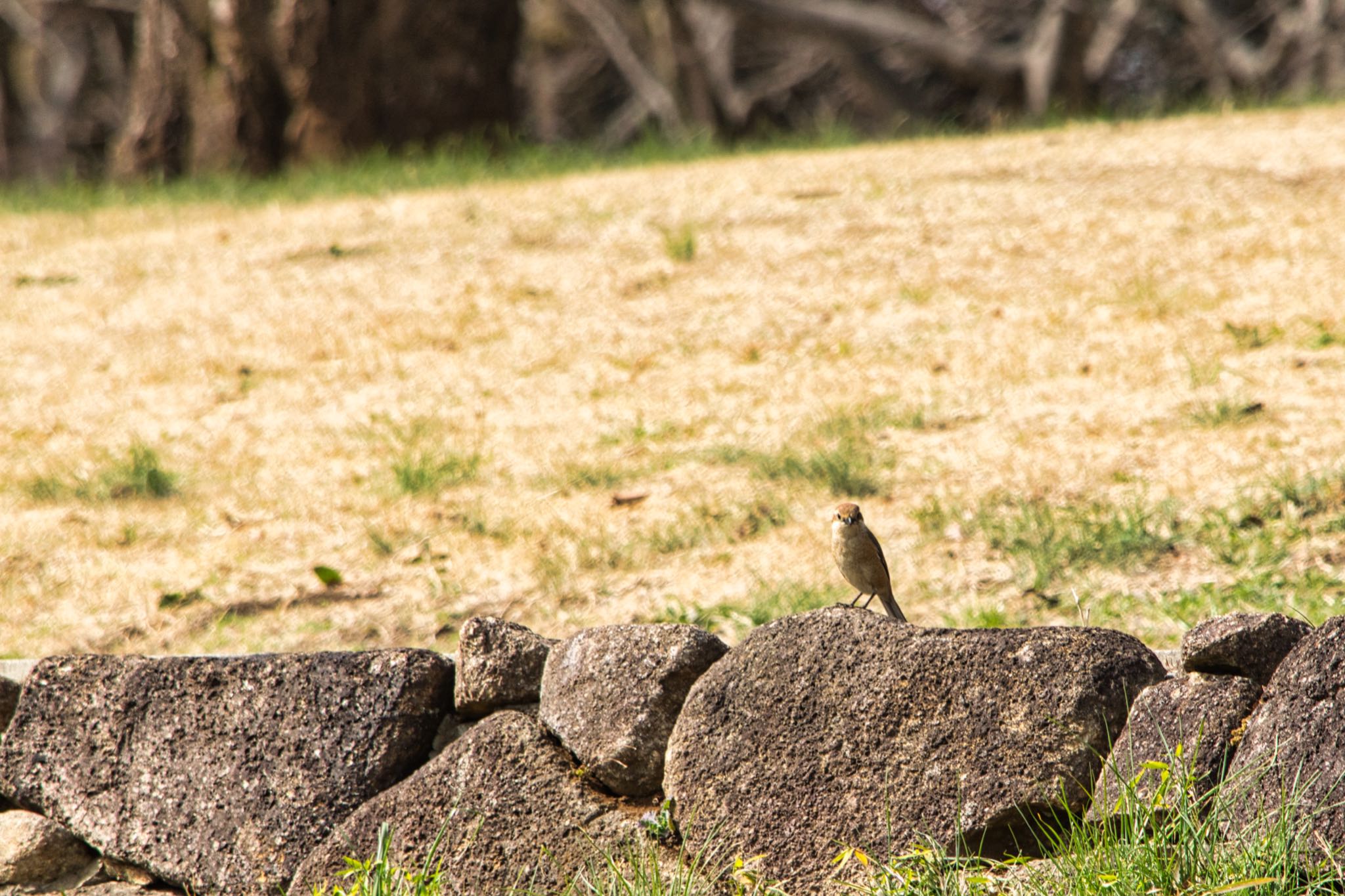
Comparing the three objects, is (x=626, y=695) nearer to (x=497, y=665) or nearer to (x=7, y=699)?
(x=497, y=665)

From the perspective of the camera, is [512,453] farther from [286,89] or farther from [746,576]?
[286,89]

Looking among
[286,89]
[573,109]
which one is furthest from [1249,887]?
[573,109]

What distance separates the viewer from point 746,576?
4539 mm

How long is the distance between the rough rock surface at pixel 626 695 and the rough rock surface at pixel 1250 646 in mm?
1006

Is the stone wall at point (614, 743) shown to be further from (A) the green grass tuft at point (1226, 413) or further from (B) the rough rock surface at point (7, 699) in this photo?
(A) the green grass tuft at point (1226, 413)

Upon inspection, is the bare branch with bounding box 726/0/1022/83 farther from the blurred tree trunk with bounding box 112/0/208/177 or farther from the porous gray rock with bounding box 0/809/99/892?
the porous gray rock with bounding box 0/809/99/892

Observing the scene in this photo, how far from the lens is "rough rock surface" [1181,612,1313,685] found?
2.68m

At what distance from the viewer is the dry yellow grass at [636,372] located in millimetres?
4688

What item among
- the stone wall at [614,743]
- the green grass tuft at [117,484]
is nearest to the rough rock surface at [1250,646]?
the stone wall at [614,743]

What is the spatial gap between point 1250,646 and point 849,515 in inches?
40.5

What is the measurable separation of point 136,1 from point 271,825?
15523 millimetres

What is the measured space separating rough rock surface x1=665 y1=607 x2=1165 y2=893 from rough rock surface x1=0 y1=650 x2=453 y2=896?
0.70 metres

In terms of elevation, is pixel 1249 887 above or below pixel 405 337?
above

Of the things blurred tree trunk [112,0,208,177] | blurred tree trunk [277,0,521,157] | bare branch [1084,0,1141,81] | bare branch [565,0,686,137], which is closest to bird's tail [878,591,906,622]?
blurred tree trunk [277,0,521,157]
